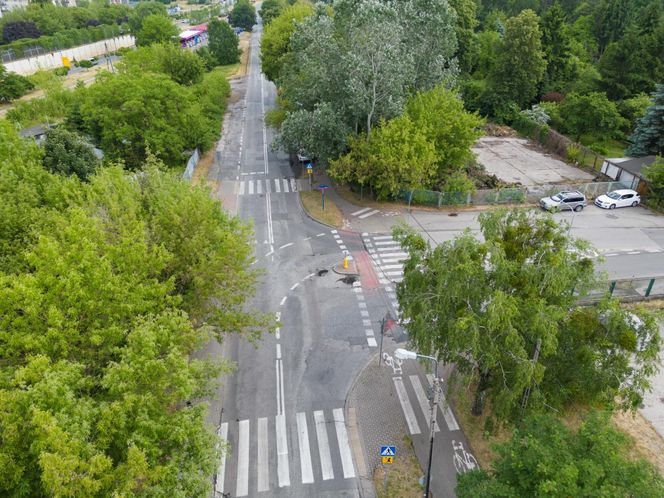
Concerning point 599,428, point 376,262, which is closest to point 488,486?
point 599,428

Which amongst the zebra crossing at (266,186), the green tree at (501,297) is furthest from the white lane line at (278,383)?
the zebra crossing at (266,186)

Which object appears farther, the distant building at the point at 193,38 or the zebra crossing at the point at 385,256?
the distant building at the point at 193,38

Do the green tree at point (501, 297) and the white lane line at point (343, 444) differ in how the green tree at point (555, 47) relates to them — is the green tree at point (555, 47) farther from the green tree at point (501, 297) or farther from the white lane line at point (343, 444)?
the white lane line at point (343, 444)

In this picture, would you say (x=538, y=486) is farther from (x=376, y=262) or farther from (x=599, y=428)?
(x=376, y=262)

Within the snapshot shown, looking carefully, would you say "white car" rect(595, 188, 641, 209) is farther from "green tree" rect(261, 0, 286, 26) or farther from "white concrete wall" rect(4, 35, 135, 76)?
"white concrete wall" rect(4, 35, 135, 76)

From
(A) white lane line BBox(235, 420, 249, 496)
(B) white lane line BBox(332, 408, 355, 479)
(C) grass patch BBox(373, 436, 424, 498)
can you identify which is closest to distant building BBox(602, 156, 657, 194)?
(C) grass patch BBox(373, 436, 424, 498)

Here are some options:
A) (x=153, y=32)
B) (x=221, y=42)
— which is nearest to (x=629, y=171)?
(x=221, y=42)
